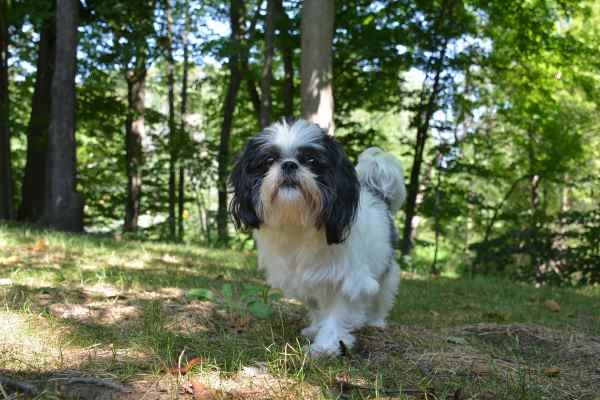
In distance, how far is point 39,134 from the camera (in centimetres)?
1309

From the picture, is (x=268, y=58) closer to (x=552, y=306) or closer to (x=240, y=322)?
(x=552, y=306)

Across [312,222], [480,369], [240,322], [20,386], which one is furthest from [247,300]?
[20,386]

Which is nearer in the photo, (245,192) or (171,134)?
(245,192)

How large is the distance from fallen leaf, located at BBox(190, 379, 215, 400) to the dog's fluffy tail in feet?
7.95

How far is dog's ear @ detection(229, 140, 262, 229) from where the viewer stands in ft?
11.5

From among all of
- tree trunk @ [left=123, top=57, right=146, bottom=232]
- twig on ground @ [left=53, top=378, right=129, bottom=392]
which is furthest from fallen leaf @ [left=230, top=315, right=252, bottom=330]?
tree trunk @ [left=123, top=57, right=146, bottom=232]

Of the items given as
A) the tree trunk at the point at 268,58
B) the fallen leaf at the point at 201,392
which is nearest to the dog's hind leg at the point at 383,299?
the fallen leaf at the point at 201,392

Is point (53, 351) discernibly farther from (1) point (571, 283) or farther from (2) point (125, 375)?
(1) point (571, 283)

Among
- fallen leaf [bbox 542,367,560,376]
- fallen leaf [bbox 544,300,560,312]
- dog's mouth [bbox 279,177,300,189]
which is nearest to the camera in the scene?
fallen leaf [bbox 542,367,560,376]

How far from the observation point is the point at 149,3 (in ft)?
43.6

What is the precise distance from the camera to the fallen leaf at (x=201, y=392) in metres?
2.34

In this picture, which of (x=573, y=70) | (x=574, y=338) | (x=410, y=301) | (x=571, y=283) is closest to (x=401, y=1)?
(x=573, y=70)

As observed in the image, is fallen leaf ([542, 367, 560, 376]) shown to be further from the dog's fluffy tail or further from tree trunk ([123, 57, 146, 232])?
tree trunk ([123, 57, 146, 232])

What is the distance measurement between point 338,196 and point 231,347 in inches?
40.3
